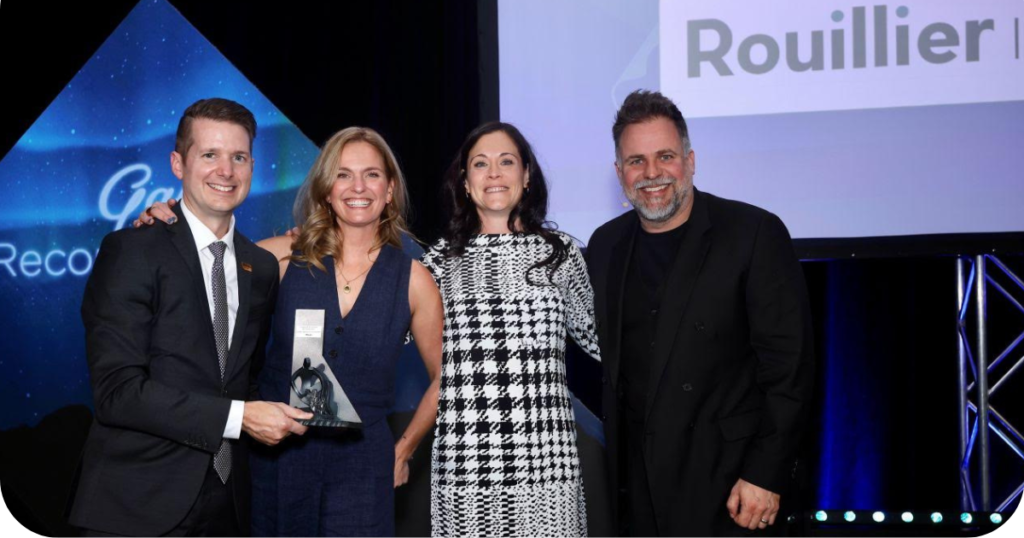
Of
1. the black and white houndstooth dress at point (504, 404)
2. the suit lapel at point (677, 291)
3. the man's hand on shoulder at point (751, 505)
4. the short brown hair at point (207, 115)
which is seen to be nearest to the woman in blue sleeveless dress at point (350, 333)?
the black and white houndstooth dress at point (504, 404)

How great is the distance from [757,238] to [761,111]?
1397 mm

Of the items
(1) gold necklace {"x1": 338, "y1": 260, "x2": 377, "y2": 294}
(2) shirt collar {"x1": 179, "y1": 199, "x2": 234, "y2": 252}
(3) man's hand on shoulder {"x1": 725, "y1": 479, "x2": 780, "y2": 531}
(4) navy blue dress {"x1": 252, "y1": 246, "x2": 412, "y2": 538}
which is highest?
(2) shirt collar {"x1": 179, "y1": 199, "x2": 234, "y2": 252}

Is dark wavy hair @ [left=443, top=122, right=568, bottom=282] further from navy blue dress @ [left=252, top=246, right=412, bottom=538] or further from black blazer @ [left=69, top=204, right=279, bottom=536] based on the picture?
black blazer @ [left=69, top=204, right=279, bottom=536]

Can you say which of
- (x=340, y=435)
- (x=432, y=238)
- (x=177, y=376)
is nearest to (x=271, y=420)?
(x=177, y=376)

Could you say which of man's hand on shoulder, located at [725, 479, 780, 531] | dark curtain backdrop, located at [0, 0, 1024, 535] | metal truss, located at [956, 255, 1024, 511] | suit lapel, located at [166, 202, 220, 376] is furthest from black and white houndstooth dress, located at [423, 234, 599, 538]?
metal truss, located at [956, 255, 1024, 511]

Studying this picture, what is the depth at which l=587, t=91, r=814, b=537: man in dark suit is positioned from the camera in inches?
92.0

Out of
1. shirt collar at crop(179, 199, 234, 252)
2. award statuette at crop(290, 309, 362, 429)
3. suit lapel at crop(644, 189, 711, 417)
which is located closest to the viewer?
award statuette at crop(290, 309, 362, 429)

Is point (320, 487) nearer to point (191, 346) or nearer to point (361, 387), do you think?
point (361, 387)

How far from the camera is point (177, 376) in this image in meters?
2.02

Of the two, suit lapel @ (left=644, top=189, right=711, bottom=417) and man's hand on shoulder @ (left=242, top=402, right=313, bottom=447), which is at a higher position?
suit lapel @ (left=644, top=189, right=711, bottom=417)

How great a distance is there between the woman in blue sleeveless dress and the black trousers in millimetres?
161

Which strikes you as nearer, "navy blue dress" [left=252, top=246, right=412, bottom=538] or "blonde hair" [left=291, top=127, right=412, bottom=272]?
"navy blue dress" [left=252, top=246, right=412, bottom=538]

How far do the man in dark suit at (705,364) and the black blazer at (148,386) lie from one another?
110 centimetres

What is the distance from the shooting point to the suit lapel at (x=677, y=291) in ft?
7.86
